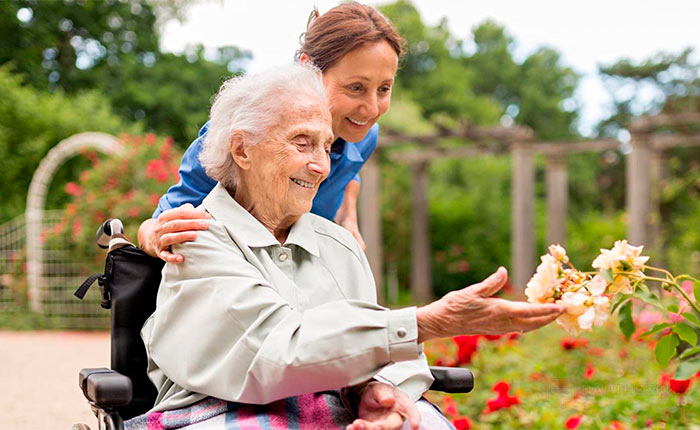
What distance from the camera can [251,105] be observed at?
175cm

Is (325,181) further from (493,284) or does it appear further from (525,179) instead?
(525,179)

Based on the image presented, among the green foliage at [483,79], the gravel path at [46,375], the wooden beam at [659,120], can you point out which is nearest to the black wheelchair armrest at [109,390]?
the gravel path at [46,375]

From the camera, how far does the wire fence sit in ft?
30.2

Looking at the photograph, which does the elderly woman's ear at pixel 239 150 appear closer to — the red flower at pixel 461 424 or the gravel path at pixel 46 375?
the red flower at pixel 461 424

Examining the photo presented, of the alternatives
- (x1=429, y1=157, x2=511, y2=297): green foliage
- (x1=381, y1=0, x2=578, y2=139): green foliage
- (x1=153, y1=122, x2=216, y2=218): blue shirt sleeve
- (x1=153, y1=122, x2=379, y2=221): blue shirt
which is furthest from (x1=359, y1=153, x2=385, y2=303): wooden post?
A: (x1=381, y1=0, x2=578, y2=139): green foliage

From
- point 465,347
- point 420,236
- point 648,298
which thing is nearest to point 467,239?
point 420,236

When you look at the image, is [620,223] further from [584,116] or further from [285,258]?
[285,258]

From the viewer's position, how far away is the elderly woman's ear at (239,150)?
1.77 metres

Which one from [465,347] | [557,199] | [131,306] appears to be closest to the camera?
[131,306]

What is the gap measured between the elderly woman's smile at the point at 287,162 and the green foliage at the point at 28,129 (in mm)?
11103

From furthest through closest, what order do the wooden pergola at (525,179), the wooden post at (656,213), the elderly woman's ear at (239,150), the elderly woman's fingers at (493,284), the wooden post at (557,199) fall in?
1. the wooden post at (557,199)
2. the wooden post at (656,213)
3. the wooden pergola at (525,179)
4. the elderly woman's ear at (239,150)
5. the elderly woman's fingers at (493,284)

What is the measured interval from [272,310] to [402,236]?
12.0 m

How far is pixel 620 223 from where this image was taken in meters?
13.7

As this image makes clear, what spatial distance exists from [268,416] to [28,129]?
1176 cm
